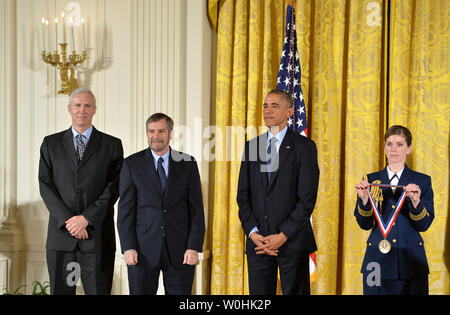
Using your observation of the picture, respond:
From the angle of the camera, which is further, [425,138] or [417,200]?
[425,138]

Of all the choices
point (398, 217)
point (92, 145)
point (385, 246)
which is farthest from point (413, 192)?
point (92, 145)

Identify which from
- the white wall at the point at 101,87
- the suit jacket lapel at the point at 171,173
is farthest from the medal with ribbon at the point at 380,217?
the white wall at the point at 101,87

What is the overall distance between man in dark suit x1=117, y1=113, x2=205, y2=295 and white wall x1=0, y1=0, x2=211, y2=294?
961mm

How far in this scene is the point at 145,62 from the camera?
4.20 metres

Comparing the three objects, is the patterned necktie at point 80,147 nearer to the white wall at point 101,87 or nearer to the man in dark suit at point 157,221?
the man in dark suit at point 157,221

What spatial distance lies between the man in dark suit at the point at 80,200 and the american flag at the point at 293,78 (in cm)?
132

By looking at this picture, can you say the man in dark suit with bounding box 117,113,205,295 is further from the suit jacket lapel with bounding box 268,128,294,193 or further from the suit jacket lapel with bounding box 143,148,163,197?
the suit jacket lapel with bounding box 268,128,294,193

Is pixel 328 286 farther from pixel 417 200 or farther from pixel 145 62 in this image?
pixel 145 62

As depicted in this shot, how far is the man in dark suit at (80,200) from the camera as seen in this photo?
10.8 feet

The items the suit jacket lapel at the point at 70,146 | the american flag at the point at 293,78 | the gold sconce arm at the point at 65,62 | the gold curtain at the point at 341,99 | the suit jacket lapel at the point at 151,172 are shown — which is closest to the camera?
the suit jacket lapel at the point at 151,172

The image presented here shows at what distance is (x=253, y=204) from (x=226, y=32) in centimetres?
166

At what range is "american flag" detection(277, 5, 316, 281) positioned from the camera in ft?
12.5

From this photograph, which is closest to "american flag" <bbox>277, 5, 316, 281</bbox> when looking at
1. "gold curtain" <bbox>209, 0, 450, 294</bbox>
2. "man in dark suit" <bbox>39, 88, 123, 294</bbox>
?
"gold curtain" <bbox>209, 0, 450, 294</bbox>
